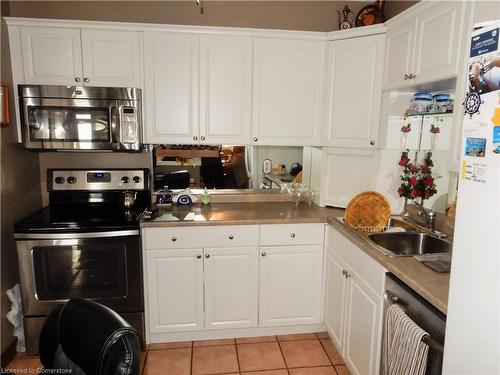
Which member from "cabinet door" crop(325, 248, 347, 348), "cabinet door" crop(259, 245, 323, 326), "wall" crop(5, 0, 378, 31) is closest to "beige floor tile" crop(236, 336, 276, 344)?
"cabinet door" crop(259, 245, 323, 326)

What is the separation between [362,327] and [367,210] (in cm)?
77

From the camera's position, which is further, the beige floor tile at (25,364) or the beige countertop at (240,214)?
the beige countertop at (240,214)

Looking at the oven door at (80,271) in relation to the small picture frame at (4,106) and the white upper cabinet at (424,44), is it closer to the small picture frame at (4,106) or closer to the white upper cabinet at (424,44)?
the small picture frame at (4,106)

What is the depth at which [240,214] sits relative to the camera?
97.4 inches

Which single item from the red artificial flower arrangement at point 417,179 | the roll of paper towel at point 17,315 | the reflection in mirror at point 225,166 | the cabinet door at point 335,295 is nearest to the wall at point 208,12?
the reflection in mirror at point 225,166

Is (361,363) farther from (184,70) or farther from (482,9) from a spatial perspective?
(184,70)

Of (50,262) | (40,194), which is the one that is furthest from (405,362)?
Answer: (40,194)

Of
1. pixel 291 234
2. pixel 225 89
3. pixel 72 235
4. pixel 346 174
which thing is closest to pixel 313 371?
pixel 291 234

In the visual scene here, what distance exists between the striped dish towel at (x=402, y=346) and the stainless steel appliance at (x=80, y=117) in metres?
1.91

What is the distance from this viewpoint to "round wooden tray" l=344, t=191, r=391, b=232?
224 centimetres

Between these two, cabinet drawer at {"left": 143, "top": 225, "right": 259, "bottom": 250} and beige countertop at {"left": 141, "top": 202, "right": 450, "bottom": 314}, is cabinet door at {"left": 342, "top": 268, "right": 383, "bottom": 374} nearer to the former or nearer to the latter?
beige countertop at {"left": 141, "top": 202, "right": 450, "bottom": 314}

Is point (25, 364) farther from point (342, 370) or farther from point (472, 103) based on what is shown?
point (472, 103)

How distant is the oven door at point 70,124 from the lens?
228 centimetres

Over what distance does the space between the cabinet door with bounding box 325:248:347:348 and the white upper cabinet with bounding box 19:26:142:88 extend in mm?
1854
